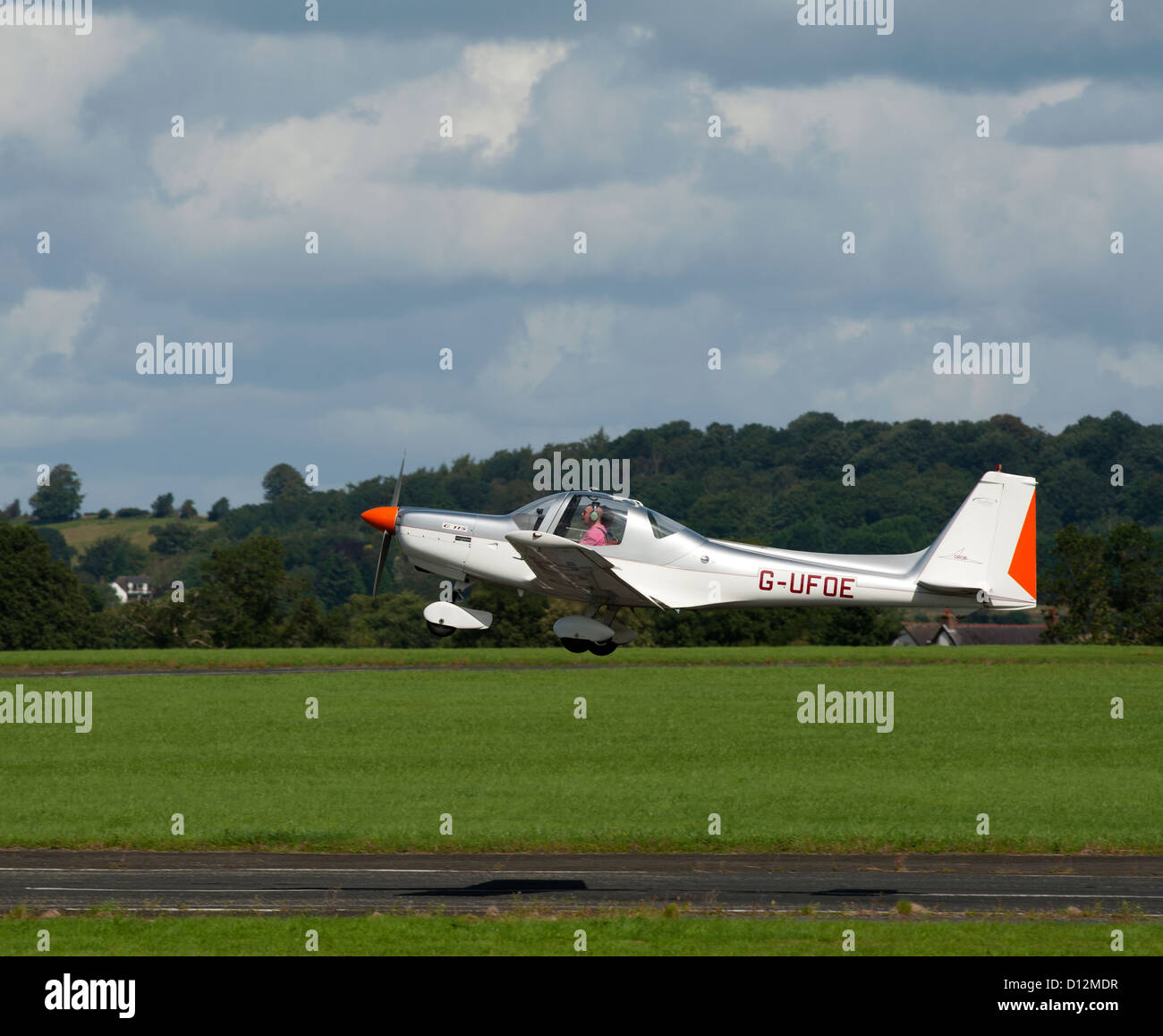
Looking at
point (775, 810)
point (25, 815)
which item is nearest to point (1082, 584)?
point (775, 810)

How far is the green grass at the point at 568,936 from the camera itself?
18.5 metres

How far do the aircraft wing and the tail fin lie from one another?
184 inches

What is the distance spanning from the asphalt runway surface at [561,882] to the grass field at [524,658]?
143 feet

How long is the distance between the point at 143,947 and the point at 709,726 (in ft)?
117

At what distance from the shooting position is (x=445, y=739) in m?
49.4

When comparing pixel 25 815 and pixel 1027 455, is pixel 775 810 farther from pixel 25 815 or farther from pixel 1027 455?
pixel 1027 455

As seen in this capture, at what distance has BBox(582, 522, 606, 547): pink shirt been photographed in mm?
21922

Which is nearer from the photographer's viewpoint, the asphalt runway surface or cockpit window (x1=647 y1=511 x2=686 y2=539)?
cockpit window (x1=647 y1=511 x2=686 y2=539)

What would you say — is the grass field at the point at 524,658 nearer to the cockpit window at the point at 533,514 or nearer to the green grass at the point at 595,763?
the green grass at the point at 595,763

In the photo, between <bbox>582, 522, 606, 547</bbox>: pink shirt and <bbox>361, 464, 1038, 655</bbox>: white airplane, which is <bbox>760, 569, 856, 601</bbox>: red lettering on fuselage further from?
<bbox>582, 522, 606, 547</bbox>: pink shirt

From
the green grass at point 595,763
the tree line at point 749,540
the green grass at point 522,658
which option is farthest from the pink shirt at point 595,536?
the green grass at point 522,658

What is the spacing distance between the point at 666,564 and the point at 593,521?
130cm

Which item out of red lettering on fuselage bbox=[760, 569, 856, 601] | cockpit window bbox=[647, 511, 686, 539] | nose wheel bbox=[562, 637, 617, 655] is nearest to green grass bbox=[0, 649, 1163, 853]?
red lettering on fuselage bbox=[760, 569, 856, 601]

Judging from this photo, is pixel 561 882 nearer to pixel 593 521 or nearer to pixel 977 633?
pixel 593 521
